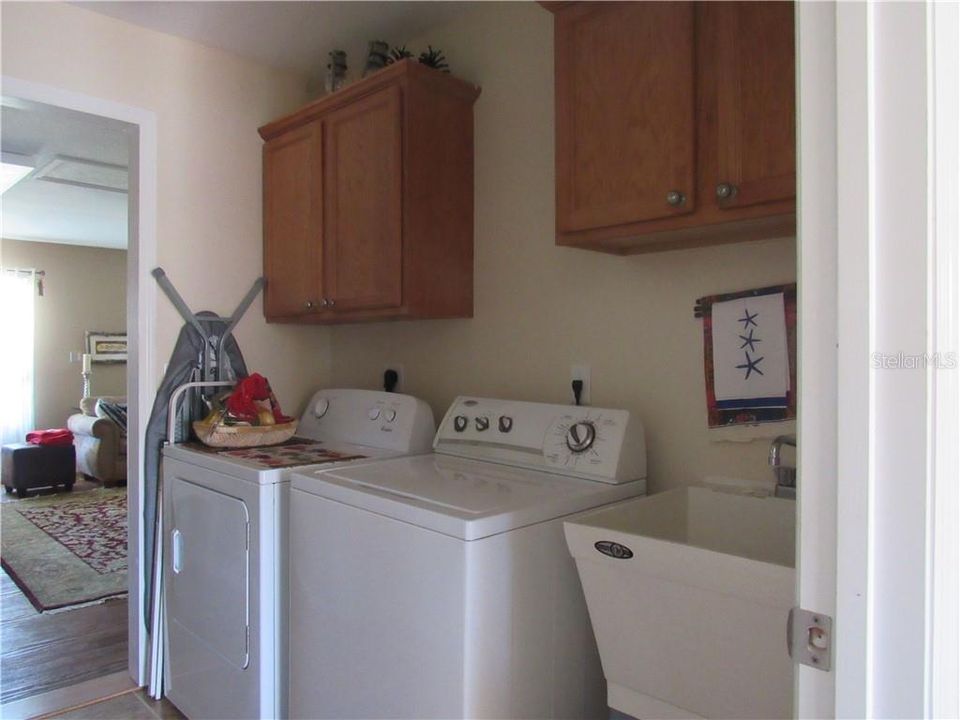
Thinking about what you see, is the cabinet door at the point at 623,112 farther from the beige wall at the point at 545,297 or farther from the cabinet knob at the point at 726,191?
the beige wall at the point at 545,297

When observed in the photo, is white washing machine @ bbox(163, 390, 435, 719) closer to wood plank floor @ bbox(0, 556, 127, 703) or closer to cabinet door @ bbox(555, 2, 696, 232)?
wood plank floor @ bbox(0, 556, 127, 703)

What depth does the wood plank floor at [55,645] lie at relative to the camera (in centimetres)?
250

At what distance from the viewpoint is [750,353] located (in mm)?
1623

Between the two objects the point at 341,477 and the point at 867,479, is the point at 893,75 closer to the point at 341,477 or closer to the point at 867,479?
the point at 867,479

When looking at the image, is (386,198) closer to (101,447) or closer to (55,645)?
(55,645)

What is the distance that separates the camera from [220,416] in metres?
2.36

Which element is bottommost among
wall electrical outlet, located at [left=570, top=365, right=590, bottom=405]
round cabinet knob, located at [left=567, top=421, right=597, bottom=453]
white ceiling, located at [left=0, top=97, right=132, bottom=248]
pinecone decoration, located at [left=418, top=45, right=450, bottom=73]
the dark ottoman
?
the dark ottoman

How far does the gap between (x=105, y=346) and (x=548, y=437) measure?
23.9ft

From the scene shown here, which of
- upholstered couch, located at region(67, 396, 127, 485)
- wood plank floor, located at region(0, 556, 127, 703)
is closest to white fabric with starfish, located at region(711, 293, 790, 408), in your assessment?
wood plank floor, located at region(0, 556, 127, 703)

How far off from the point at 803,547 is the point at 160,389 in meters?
2.45

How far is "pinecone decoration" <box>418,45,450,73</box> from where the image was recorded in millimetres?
2244

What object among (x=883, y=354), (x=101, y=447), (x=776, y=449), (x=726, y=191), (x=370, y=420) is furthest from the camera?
(x=101, y=447)

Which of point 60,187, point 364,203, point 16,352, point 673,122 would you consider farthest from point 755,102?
point 16,352

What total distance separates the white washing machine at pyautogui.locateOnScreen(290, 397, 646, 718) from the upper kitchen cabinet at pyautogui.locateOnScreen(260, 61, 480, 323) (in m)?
0.64
